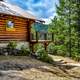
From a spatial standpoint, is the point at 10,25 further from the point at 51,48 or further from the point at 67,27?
the point at 51,48

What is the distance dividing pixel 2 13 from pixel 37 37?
6.92m

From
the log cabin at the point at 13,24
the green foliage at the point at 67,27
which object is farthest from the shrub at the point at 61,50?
the log cabin at the point at 13,24

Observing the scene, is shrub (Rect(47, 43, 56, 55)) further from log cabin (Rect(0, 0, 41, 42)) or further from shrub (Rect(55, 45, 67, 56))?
log cabin (Rect(0, 0, 41, 42))

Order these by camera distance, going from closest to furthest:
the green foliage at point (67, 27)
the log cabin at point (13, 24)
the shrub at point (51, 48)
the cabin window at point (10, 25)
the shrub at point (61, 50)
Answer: the log cabin at point (13, 24) < the cabin window at point (10, 25) < the green foliage at point (67, 27) < the shrub at point (61, 50) < the shrub at point (51, 48)

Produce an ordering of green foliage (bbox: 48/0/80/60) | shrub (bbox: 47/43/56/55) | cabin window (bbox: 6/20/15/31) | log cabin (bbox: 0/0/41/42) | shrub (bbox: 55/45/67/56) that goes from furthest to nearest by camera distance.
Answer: shrub (bbox: 47/43/56/55) → shrub (bbox: 55/45/67/56) → green foliage (bbox: 48/0/80/60) → cabin window (bbox: 6/20/15/31) → log cabin (bbox: 0/0/41/42)

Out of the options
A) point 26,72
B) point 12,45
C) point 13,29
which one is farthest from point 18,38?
point 26,72

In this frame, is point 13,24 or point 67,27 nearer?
point 13,24

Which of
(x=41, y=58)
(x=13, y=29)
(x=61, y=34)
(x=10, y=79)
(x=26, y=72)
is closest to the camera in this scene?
(x=10, y=79)

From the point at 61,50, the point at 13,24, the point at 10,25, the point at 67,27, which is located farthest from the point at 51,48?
the point at 10,25

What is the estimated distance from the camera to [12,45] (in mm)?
23734

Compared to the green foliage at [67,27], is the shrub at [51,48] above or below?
below

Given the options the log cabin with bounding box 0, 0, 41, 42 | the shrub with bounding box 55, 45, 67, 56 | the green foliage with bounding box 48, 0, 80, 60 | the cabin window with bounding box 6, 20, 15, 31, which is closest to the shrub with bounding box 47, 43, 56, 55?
the shrub with bounding box 55, 45, 67, 56

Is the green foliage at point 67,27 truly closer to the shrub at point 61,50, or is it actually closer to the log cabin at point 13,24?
the shrub at point 61,50

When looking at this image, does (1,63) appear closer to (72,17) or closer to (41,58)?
(41,58)
